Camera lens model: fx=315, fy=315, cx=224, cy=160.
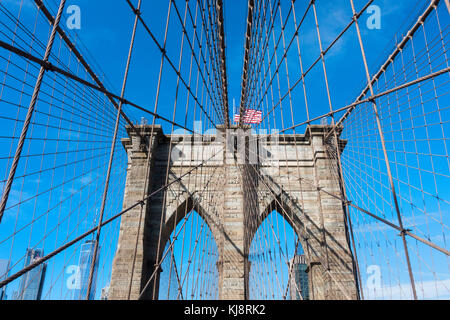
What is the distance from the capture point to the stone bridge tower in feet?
31.6

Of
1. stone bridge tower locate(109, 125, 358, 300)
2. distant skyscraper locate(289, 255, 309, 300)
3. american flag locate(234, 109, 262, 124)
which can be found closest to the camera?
distant skyscraper locate(289, 255, 309, 300)

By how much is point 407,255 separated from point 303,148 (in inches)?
359

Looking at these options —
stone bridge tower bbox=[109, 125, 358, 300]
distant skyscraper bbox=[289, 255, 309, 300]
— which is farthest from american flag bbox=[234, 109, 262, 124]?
distant skyscraper bbox=[289, 255, 309, 300]

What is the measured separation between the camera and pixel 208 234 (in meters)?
10.8

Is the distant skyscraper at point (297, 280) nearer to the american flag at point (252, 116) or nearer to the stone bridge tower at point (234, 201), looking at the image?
the stone bridge tower at point (234, 201)

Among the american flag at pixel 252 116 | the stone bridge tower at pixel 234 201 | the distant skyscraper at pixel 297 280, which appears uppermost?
the american flag at pixel 252 116

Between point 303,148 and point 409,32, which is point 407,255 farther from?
point 303,148

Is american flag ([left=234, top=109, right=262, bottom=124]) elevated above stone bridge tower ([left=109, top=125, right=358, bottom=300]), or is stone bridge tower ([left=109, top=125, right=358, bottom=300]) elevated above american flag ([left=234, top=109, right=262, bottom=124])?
american flag ([left=234, top=109, right=262, bottom=124])

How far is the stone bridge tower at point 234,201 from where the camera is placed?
9625mm

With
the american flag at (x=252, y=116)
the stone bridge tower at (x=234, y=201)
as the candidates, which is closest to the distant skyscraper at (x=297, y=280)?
the stone bridge tower at (x=234, y=201)

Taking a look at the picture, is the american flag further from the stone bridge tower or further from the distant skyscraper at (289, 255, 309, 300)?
the distant skyscraper at (289, 255, 309, 300)

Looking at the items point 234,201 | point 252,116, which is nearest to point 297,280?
point 252,116
